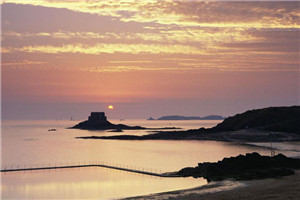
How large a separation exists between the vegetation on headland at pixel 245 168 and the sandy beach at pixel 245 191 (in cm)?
386

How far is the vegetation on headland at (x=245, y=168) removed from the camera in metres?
57.8

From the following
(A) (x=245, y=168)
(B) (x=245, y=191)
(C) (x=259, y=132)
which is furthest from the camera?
(C) (x=259, y=132)

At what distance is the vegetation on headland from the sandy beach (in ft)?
12.7

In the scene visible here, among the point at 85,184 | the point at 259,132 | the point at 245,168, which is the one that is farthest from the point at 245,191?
the point at 259,132

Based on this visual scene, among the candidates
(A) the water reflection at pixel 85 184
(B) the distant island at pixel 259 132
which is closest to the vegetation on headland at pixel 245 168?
(A) the water reflection at pixel 85 184

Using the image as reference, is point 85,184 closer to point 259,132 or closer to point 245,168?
point 245,168

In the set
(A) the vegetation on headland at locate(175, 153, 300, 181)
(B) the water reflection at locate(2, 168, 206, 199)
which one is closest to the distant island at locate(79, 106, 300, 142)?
(A) the vegetation on headland at locate(175, 153, 300, 181)

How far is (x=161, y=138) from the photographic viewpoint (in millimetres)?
198000

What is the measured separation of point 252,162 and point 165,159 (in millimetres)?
42391

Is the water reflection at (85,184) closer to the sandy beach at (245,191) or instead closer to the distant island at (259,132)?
the sandy beach at (245,191)

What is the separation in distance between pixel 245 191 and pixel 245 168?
54.7 ft

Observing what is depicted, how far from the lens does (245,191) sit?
4578 cm

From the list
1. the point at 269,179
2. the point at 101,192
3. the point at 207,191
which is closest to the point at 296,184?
the point at 269,179

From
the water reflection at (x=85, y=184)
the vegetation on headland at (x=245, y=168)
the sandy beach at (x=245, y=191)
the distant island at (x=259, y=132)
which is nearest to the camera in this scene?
the sandy beach at (x=245, y=191)
